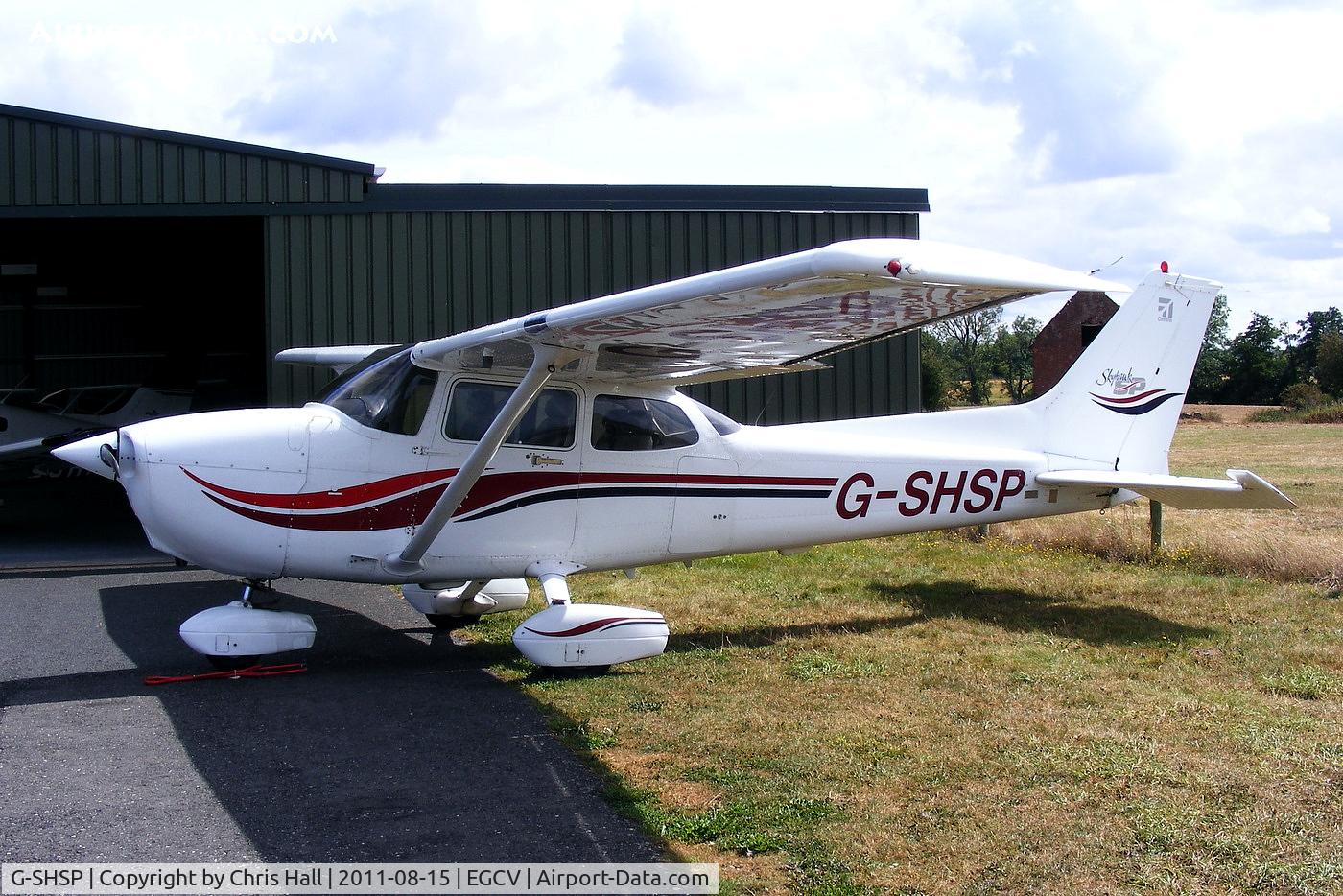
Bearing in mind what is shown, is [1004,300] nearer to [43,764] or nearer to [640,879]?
[640,879]

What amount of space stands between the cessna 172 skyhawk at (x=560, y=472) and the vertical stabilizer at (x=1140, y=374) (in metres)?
0.46

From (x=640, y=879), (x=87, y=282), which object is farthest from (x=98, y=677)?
(x=87, y=282)

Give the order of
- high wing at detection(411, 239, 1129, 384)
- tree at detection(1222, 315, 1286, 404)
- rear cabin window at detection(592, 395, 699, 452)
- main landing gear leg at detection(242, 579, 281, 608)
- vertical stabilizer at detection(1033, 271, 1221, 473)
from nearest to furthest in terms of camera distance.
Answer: high wing at detection(411, 239, 1129, 384)
main landing gear leg at detection(242, 579, 281, 608)
rear cabin window at detection(592, 395, 699, 452)
vertical stabilizer at detection(1033, 271, 1221, 473)
tree at detection(1222, 315, 1286, 404)

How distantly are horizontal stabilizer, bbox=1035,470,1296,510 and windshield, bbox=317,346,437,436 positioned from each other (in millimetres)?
4667

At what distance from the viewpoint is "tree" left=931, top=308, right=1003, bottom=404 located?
242 feet

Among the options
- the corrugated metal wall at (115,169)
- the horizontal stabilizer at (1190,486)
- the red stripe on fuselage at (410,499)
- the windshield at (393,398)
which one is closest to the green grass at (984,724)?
the horizontal stabilizer at (1190,486)

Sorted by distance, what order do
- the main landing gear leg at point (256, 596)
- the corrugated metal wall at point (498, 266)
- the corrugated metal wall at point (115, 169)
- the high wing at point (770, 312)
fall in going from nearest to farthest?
the high wing at point (770, 312)
the main landing gear leg at point (256, 596)
the corrugated metal wall at point (115, 169)
the corrugated metal wall at point (498, 266)

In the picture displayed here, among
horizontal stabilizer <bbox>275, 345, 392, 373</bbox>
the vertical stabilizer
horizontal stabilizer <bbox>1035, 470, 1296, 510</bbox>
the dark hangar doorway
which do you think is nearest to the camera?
horizontal stabilizer <bbox>1035, 470, 1296, 510</bbox>

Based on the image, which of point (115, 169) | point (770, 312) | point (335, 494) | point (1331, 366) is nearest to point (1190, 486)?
point (770, 312)

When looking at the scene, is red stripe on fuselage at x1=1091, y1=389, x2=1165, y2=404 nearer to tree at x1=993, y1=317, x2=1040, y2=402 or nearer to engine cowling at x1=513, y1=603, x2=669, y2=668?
engine cowling at x1=513, y1=603, x2=669, y2=668

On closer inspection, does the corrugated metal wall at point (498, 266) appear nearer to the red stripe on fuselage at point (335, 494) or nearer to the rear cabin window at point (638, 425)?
the rear cabin window at point (638, 425)

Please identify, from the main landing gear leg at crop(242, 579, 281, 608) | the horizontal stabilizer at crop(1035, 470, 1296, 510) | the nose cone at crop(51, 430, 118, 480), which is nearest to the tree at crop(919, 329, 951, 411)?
the horizontal stabilizer at crop(1035, 470, 1296, 510)

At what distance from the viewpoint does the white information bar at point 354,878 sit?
12.1 ft

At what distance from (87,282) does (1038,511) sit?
59.1ft
